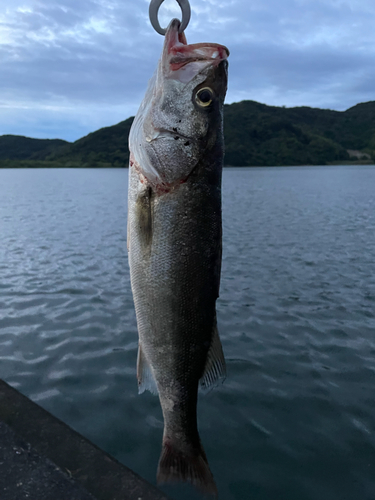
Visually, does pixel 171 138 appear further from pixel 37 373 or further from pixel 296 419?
pixel 37 373

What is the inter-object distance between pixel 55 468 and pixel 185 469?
106cm

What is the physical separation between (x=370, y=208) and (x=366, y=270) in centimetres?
1706

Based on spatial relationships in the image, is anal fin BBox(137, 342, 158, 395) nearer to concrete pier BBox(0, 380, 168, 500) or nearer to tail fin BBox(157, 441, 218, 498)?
tail fin BBox(157, 441, 218, 498)

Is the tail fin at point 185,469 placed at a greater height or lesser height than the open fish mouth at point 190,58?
lesser

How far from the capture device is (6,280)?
12.0 metres

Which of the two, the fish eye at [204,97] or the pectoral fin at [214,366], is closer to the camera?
the fish eye at [204,97]

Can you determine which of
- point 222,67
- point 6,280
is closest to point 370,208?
point 6,280

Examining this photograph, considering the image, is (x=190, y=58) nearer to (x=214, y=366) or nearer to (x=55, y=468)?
(x=214, y=366)

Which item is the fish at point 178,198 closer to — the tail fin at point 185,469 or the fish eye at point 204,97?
the fish eye at point 204,97

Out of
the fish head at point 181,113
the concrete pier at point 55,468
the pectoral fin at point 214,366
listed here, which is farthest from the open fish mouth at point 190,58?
the concrete pier at point 55,468

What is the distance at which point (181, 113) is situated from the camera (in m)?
2.47

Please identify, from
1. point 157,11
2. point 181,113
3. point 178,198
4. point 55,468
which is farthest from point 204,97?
point 55,468

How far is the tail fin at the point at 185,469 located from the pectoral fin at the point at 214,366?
1.69 feet

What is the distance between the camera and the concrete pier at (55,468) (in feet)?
9.28
